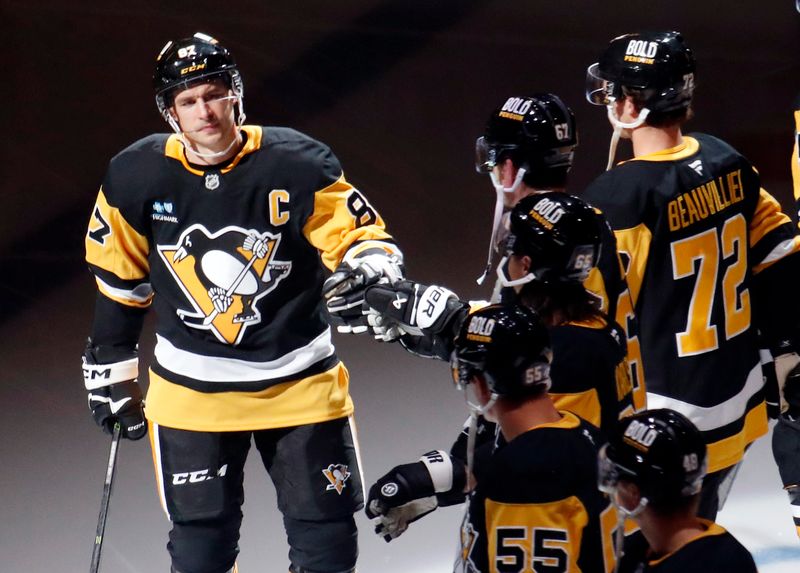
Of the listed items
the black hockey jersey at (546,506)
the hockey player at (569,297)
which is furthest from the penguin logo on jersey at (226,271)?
the black hockey jersey at (546,506)

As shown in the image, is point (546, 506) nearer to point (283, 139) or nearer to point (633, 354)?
point (633, 354)

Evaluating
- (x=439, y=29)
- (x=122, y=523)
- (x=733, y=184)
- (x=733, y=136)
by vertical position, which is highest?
(x=733, y=184)

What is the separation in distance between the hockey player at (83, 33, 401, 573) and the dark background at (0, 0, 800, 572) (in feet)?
2.40

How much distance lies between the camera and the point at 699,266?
8.54ft

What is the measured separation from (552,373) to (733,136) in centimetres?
335

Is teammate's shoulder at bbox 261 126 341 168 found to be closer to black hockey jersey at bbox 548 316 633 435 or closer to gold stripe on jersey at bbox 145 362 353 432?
gold stripe on jersey at bbox 145 362 353 432

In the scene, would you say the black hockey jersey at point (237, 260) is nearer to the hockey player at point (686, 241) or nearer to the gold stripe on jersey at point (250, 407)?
the gold stripe on jersey at point (250, 407)

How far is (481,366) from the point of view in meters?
1.96

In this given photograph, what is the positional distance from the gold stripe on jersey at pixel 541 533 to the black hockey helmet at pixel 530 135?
2.68 ft

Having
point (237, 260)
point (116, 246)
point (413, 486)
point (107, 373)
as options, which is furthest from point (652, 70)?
point (107, 373)

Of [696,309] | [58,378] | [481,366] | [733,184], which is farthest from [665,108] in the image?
[58,378]

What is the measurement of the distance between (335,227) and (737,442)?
0.95 metres

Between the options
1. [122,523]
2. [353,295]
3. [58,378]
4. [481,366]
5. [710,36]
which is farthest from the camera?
[710,36]

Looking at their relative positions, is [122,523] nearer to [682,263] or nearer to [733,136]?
[682,263]
